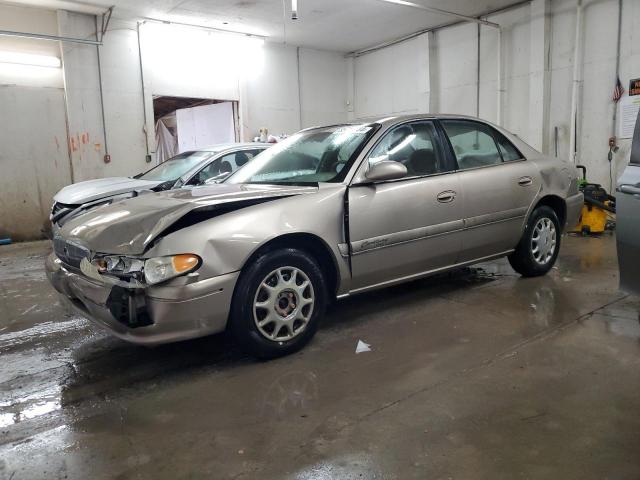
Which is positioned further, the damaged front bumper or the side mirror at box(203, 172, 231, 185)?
the side mirror at box(203, 172, 231, 185)

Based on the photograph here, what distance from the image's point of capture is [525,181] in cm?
418

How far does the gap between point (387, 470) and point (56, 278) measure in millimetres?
2313

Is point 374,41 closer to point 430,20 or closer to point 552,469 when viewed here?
point 430,20

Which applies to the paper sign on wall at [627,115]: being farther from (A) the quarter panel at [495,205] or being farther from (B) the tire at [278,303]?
(B) the tire at [278,303]

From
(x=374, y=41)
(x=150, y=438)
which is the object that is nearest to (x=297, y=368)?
(x=150, y=438)

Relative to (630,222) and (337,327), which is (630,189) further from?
(337,327)

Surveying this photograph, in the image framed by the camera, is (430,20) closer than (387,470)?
No

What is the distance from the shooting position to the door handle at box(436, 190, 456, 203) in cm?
363

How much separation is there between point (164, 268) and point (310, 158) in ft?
5.12

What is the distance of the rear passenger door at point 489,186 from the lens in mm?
3863

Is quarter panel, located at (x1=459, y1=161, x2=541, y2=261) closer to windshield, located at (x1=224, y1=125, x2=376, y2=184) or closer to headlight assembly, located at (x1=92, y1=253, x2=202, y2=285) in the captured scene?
windshield, located at (x1=224, y1=125, x2=376, y2=184)

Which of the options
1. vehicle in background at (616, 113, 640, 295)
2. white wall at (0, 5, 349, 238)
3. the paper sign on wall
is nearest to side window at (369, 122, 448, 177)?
vehicle in background at (616, 113, 640, 295)

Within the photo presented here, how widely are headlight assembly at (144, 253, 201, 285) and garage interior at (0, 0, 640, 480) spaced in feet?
2.08

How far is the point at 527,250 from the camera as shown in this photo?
172 inches
